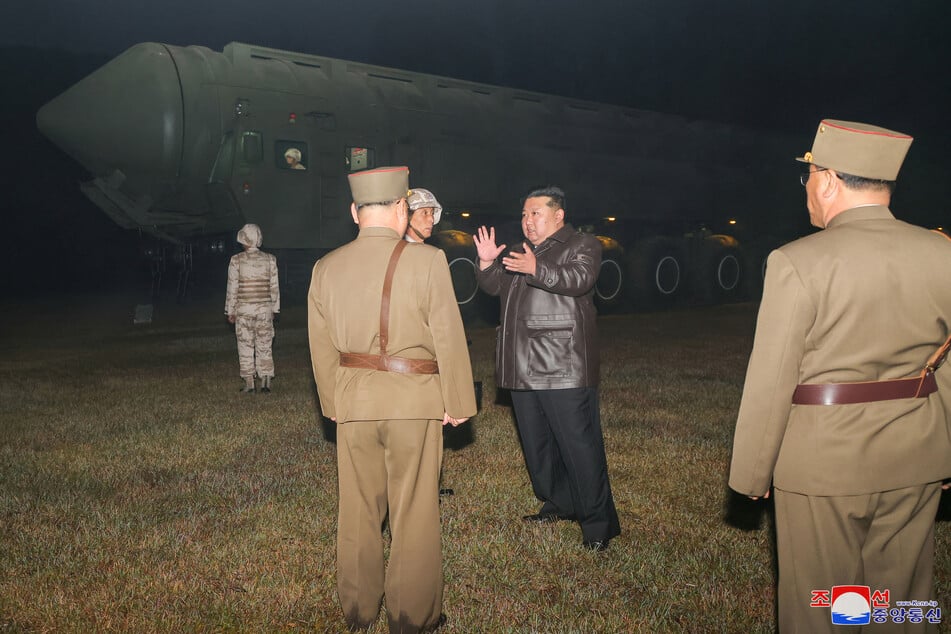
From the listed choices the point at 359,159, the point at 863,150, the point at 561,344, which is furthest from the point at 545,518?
the point at 359,159

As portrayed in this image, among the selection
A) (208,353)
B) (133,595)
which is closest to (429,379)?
(133,595)

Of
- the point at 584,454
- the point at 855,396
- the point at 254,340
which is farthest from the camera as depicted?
the point at 254,340

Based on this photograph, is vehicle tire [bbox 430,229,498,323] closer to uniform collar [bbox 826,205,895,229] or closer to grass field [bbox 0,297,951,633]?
grass field [bbox 0,297,951,633]

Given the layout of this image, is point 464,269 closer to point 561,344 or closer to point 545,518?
point 545,518

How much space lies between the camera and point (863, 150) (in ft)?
7.99

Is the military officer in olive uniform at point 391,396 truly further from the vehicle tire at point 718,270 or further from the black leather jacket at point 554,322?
the vehicle tire at point 718,270

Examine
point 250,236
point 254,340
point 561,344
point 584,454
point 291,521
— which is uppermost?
point 561,344

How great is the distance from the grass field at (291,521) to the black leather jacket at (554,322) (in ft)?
3.12

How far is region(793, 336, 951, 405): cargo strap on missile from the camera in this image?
2.40m

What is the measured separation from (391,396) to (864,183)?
186 cm

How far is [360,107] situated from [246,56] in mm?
1957

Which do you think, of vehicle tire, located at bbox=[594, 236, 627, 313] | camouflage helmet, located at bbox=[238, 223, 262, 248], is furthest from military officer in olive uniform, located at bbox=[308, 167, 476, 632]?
vehicle tire, located at bbox=[594, 236, 627, 313]

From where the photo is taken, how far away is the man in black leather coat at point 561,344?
14.2 feet

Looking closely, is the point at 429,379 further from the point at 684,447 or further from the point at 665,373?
the point at 665,373
